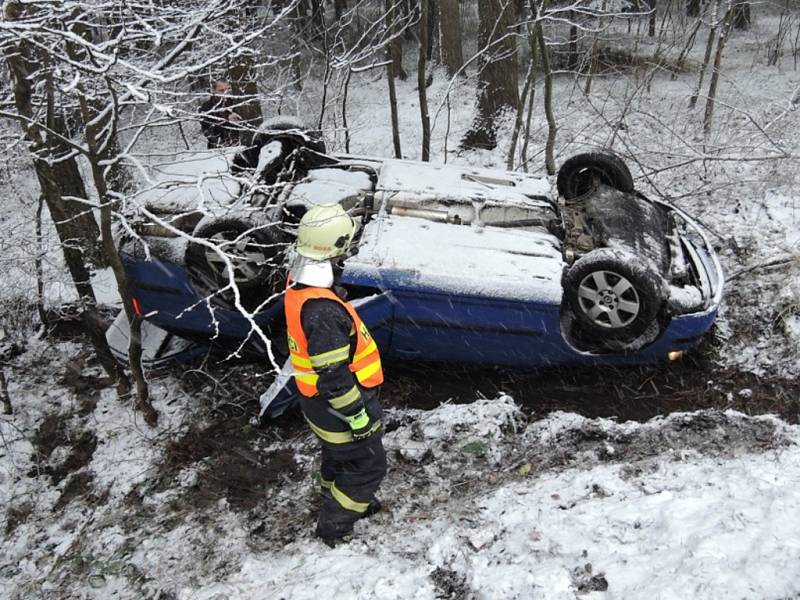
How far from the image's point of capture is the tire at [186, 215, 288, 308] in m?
4.32

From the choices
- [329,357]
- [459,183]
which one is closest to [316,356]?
[329,357]

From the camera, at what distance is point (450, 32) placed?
37.2ft

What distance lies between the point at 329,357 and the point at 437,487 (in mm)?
1337

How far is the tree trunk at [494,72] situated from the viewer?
28.6ft

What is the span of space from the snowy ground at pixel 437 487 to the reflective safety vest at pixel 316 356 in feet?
3.07

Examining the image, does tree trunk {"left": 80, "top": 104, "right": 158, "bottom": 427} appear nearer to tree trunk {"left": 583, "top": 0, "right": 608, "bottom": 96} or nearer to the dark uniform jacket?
the dark uniform jacket

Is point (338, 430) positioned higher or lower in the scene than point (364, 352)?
lower

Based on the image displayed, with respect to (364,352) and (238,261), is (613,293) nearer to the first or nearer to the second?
(364,352)

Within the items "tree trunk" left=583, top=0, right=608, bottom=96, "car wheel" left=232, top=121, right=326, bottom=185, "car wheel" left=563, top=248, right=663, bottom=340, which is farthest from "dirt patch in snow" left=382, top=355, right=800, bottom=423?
"tree trunk" left=583, top=0, right=608, bottom=96

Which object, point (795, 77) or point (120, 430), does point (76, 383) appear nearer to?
point (120, 430)

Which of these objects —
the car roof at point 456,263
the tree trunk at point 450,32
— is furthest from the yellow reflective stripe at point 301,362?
the tree trunk at point 450,32

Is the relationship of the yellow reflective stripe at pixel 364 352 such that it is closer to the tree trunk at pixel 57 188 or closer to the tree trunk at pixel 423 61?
the tree trunk at pixel 57 188

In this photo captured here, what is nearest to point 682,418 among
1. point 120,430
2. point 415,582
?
point 415,582

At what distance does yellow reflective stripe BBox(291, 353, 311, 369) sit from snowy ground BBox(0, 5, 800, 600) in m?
1.05
